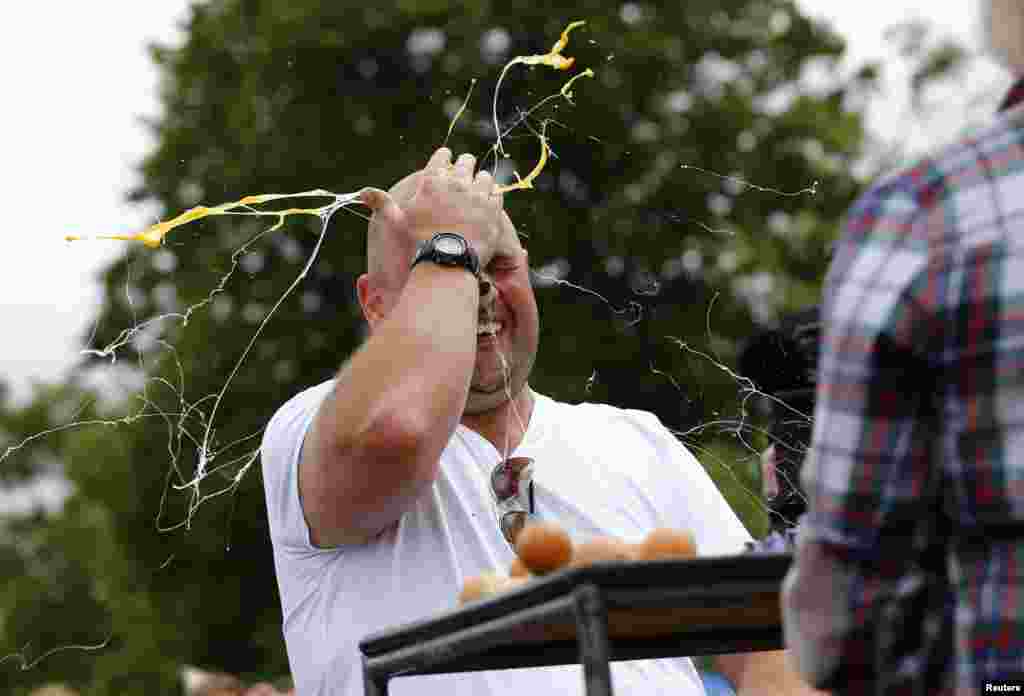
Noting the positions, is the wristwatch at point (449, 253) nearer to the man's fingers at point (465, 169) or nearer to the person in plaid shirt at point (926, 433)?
the man's fingers at point (465, 169)

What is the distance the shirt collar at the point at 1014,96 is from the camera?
168cm

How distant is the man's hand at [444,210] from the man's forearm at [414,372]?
0.25 metres

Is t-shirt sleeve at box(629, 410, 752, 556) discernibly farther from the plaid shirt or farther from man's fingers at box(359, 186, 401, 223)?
the plaid shirt

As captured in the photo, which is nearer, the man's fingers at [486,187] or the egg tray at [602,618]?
the egg tray at [602,618]

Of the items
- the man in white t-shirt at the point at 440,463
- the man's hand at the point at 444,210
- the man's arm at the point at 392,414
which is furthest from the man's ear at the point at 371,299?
the man's arm at the point at 392,414

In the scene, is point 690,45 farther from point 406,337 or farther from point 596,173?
point 406,337

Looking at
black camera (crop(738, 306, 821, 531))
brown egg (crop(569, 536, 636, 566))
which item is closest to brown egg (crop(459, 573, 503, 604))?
brown egg (crop(569, 536, 636, 566))

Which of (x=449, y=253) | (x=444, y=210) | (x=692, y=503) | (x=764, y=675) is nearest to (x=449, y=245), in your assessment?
(x=449, y=253)

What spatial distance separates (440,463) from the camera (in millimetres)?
3275

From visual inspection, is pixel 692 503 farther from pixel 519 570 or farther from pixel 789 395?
pixel 519 570

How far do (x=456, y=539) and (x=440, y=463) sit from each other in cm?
20

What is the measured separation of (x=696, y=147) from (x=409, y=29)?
2860 mm

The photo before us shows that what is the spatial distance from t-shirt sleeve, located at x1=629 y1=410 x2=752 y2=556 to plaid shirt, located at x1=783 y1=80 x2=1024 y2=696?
A: 5.21 feet

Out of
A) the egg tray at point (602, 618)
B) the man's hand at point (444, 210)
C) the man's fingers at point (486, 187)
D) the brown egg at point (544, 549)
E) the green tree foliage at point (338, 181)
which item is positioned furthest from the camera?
the green tree foliage at point (338, 181)
